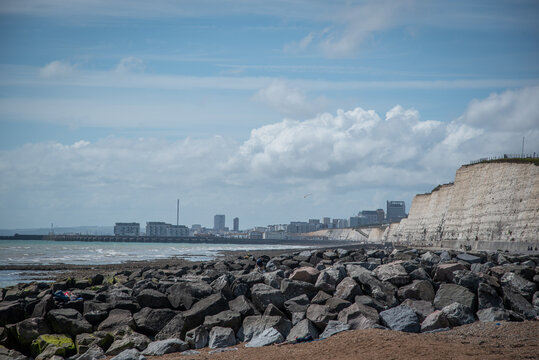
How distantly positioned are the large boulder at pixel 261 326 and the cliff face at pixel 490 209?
28670 mm

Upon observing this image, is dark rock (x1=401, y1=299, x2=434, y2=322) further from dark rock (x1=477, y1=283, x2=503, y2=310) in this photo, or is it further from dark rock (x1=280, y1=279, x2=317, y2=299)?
dark rock (x1=280, y1=279, x2=317, y2=299)

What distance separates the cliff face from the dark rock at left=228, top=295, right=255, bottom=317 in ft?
92.7

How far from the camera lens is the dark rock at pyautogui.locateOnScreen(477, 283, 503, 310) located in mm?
12781

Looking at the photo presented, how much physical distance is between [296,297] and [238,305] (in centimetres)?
155

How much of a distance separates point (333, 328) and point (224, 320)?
2711 mm

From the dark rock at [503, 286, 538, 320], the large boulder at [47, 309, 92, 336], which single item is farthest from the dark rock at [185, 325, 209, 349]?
the dark rock at [503, 286, 538, 320]

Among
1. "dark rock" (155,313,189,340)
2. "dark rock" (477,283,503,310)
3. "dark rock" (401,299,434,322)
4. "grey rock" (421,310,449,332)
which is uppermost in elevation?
"dark rock" (477,283,503,310)

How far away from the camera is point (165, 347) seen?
11.4 metres

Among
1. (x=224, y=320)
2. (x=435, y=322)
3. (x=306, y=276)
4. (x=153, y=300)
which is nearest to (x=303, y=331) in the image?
(x=224, y=320)

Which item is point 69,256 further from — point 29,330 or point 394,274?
point 394,274

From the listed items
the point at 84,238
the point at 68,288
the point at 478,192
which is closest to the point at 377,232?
the point at 84,238

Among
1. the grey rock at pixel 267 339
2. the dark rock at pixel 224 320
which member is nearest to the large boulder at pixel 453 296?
the grey rock at pixel 267 339

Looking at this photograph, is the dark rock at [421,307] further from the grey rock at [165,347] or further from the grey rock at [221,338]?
the grey rock at [165,347]

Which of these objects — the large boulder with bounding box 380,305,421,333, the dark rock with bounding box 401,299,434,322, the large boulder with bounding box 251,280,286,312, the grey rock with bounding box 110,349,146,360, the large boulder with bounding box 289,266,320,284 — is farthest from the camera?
the large boulder with bounding box 289,266,320,284
